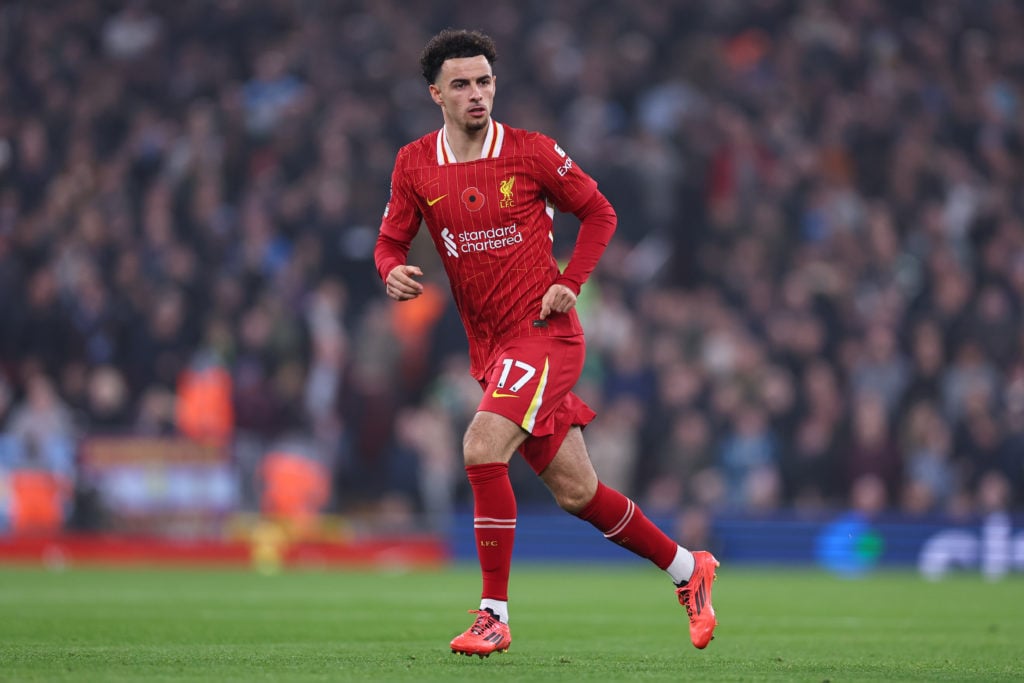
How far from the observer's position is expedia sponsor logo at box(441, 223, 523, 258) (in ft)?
24.2

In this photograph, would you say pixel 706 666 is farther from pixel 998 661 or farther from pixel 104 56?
pixel 104 56

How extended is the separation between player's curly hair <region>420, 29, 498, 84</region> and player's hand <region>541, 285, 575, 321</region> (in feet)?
3.46

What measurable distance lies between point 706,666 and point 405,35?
16423 millimetres

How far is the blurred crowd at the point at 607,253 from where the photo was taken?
17500 millimetres

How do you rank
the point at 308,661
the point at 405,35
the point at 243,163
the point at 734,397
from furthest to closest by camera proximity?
the point at 405,35
the point at 243,163
the point at 734,397
the point at 308,661

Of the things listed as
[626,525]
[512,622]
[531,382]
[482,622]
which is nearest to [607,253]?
[512,622]

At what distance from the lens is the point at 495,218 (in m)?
7.36

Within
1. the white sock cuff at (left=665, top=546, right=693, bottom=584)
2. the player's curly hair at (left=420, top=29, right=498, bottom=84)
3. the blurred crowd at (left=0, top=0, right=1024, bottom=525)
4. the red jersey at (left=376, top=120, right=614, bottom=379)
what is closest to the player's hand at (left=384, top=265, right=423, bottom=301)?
the red jersey at (left=376, top=120, right=614, bottom=379)

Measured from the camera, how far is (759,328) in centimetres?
1830

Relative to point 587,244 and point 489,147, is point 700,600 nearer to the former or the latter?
point 587,244

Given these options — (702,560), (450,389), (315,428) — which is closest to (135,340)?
(315,428)

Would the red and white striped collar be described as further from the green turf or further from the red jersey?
the green turf

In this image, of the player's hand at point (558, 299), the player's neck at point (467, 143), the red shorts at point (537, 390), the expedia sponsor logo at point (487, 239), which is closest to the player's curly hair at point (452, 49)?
the player's neck at point (467, 143)

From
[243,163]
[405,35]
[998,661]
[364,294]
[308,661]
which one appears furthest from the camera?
[405,35]
